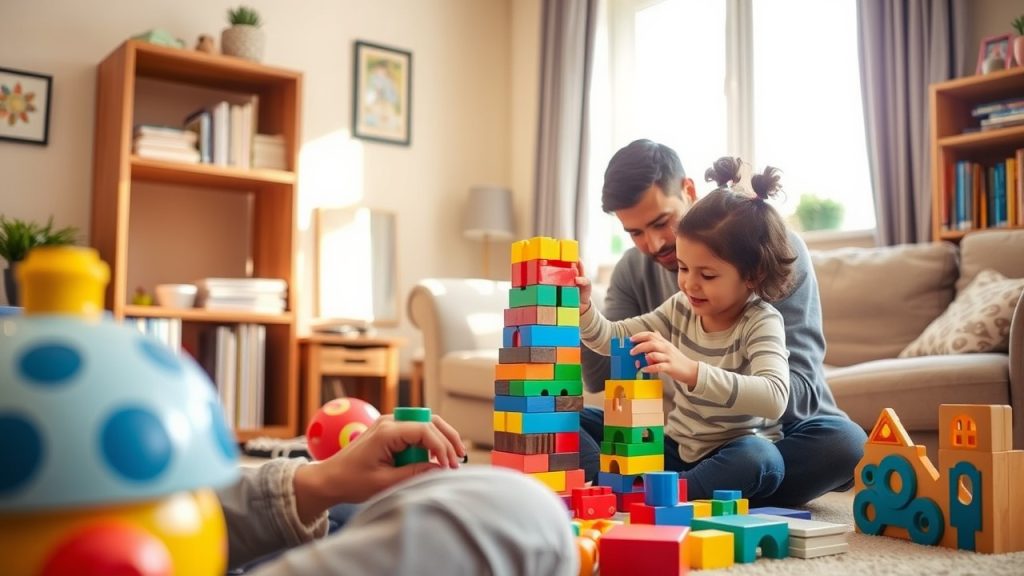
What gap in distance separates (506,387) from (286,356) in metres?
2.64

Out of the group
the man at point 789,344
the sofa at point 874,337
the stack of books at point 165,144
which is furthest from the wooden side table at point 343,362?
the man at point 789,344

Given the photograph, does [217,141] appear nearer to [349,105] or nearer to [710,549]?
[349,105]

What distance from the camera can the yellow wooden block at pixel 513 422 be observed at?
169 cm

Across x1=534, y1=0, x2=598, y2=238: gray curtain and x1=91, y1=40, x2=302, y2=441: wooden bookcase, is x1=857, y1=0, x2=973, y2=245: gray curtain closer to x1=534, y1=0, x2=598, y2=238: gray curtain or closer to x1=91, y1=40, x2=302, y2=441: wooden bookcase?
x1=534, y1=0, x2=598, y2=238: gray curtain

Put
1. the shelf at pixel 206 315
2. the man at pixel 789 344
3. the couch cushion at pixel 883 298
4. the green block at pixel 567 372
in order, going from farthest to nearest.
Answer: the shelf at pixel 206 315 → the couch cushion at pixel 883 298 → the man at pixel 789 344 → the green block at pixel 567 372

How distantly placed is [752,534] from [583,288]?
62 centimetres

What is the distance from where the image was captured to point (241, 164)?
4148 mm

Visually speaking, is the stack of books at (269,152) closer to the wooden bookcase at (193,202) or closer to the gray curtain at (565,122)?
the wooden bookcase at (193,202)

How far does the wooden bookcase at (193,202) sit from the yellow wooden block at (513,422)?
255cm

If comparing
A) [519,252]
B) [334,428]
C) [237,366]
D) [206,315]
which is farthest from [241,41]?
[519,252]

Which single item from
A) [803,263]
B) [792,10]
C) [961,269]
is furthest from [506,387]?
[792,10]

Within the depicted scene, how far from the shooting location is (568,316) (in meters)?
1.76

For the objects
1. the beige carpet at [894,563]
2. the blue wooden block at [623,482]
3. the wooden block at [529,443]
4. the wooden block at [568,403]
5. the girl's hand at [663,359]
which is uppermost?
the girl's hand at [663,359]

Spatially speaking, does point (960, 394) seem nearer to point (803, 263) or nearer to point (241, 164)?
point (803, 263)
